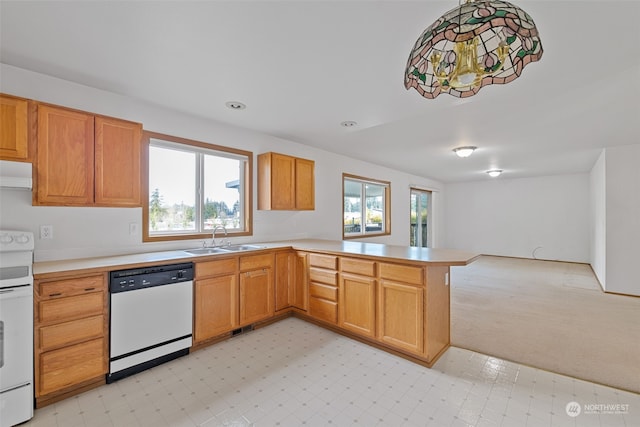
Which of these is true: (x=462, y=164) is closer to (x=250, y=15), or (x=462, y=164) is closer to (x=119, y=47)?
(x=250, y=15)

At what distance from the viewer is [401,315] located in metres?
2.54

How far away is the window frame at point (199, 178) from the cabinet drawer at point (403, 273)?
6.24 feet

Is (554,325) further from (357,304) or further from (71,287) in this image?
(71,287)

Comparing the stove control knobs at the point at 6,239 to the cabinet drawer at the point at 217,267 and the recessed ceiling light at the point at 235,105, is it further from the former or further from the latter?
the recessed ceiling light at the point at 235,105

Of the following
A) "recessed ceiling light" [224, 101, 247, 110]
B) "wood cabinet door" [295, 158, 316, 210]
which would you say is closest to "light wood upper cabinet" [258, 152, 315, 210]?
"wood cabinet door" [295, 158, 316, 210]

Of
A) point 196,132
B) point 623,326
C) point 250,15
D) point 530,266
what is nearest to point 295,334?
point 196,132

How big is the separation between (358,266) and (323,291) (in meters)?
0.59

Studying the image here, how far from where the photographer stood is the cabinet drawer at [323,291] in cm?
307

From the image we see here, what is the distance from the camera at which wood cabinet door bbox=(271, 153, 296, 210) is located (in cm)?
369

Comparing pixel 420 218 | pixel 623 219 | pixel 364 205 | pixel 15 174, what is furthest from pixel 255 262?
pixel 420 218

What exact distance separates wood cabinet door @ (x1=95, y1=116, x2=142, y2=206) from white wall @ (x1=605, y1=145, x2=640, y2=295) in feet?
21.9

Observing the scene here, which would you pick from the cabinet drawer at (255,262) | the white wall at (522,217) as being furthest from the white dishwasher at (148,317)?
the white wall at (522,217)

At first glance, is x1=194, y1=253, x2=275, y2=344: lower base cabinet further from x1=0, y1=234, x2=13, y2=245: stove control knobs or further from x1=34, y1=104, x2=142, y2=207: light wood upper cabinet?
x1=0, y1=234, x2=13, y2=245: stove control knobs

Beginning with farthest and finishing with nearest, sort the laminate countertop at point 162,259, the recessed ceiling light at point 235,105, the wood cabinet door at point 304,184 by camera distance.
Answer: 1. the wood cabinet door at point 304,184
2. the recessed ceiling light at point 235,105
3. the laminate countertop at point 162,259
